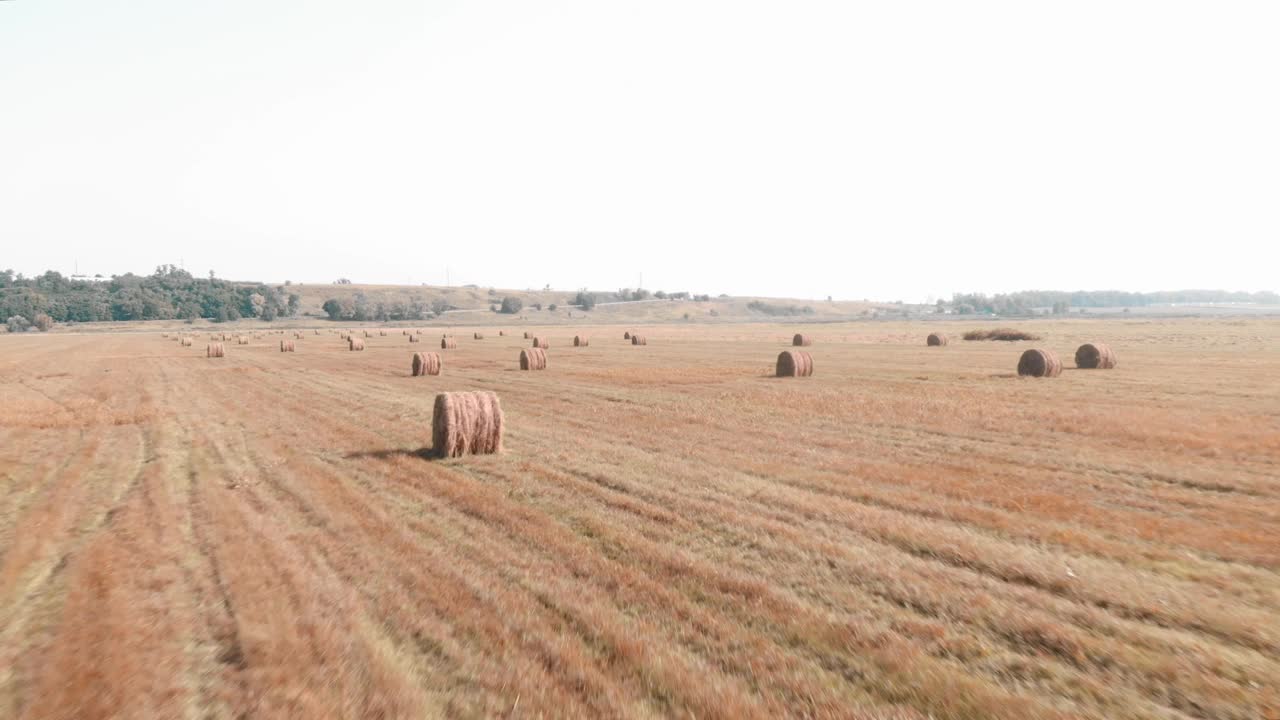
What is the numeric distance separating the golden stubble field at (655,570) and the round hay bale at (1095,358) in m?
15.0

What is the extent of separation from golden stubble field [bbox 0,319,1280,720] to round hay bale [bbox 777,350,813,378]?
42.1ft

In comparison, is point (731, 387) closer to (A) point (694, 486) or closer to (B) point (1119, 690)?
(A) point (694, 486)

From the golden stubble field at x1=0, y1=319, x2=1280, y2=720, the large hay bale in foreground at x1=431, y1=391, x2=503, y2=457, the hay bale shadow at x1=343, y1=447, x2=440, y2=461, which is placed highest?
the large hay bale in foreground at x1=431, y1=391, x2=503, y2=457

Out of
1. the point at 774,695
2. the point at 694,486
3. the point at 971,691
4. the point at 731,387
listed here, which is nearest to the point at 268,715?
the point at 774,695

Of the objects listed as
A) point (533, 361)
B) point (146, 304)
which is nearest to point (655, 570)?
point (533, 361)

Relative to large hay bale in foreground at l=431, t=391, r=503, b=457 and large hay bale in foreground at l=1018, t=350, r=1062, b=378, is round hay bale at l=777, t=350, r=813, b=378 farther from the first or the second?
large hay bale in foreground at l=431, t=391, r=503, b=457

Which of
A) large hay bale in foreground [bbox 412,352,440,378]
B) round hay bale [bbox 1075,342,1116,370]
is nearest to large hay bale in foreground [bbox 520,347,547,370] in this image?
large hay bale in foreground [bbox 412,352,440,378]

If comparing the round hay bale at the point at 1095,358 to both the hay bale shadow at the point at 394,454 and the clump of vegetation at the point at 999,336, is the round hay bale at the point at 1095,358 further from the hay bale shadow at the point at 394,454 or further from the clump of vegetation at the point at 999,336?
the clump of vegetation at the point at 999,336

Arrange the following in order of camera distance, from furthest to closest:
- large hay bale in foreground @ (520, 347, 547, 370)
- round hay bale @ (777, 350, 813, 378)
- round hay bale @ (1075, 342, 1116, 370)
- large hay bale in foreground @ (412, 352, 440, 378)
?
large hay bale in foreground @ (520, 347, 547, 370) < large hay bale in foreground @ (412, 352, 440, 378) < round hay bale @ (1075, 342, 1116, 370) < round hay bale @ (777, 350, 813, 378)

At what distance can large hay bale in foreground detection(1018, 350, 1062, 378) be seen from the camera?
94.9 feet

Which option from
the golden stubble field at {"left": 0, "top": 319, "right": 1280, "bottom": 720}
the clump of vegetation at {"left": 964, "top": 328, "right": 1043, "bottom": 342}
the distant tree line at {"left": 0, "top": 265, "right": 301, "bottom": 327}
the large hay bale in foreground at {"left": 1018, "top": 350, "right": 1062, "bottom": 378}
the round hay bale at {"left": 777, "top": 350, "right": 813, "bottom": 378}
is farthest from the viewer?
the distant tree line at {"left": 0, "top": 265, "right": 301, "bottom": 327}

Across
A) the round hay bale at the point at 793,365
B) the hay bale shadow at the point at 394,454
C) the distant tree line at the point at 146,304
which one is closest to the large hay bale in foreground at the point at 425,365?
the round hay bale at the point at 793,365

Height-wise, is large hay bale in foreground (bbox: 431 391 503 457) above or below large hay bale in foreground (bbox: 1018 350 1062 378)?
above

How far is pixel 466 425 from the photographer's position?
14.6 meters
